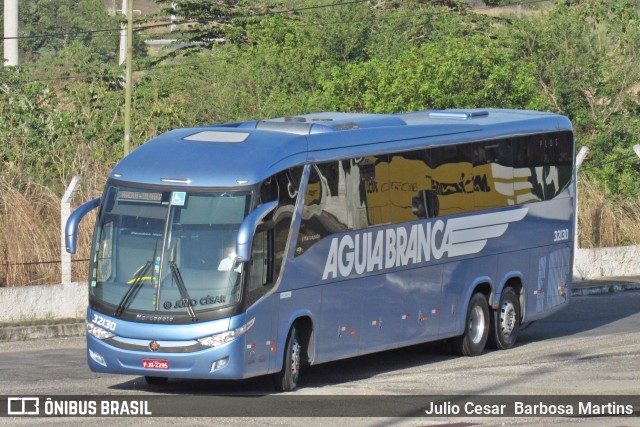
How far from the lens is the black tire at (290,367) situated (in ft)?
46.8

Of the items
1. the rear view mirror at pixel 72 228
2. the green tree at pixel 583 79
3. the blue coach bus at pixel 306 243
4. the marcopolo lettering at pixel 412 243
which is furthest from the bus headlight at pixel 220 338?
the green tree at pixel 583 79

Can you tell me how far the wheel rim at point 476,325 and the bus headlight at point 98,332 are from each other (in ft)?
20.5

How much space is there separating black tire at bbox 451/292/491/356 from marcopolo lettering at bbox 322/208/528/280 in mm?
833

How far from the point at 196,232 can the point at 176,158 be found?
1.07m

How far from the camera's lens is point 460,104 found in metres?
33.2

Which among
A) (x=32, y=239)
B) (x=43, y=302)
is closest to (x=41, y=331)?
(x=43, y=302)

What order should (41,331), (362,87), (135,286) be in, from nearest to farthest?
(135,286) → (41,331) → (362,87)

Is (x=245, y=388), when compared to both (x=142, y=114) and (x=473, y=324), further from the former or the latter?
(x=142, y=114)

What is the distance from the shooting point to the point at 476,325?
18469 millimetres

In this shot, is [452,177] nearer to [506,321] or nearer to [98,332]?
[506,321]

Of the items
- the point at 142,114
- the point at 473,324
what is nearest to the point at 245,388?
the point at 473,324

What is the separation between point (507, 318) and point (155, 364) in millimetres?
7165

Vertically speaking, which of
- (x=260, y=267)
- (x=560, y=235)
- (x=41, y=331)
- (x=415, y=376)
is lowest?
(x=41, y=331)

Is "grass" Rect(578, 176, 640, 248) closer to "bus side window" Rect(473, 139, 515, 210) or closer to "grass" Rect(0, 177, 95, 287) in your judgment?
"bus side window" Rect(473, 139, 515, 210)
